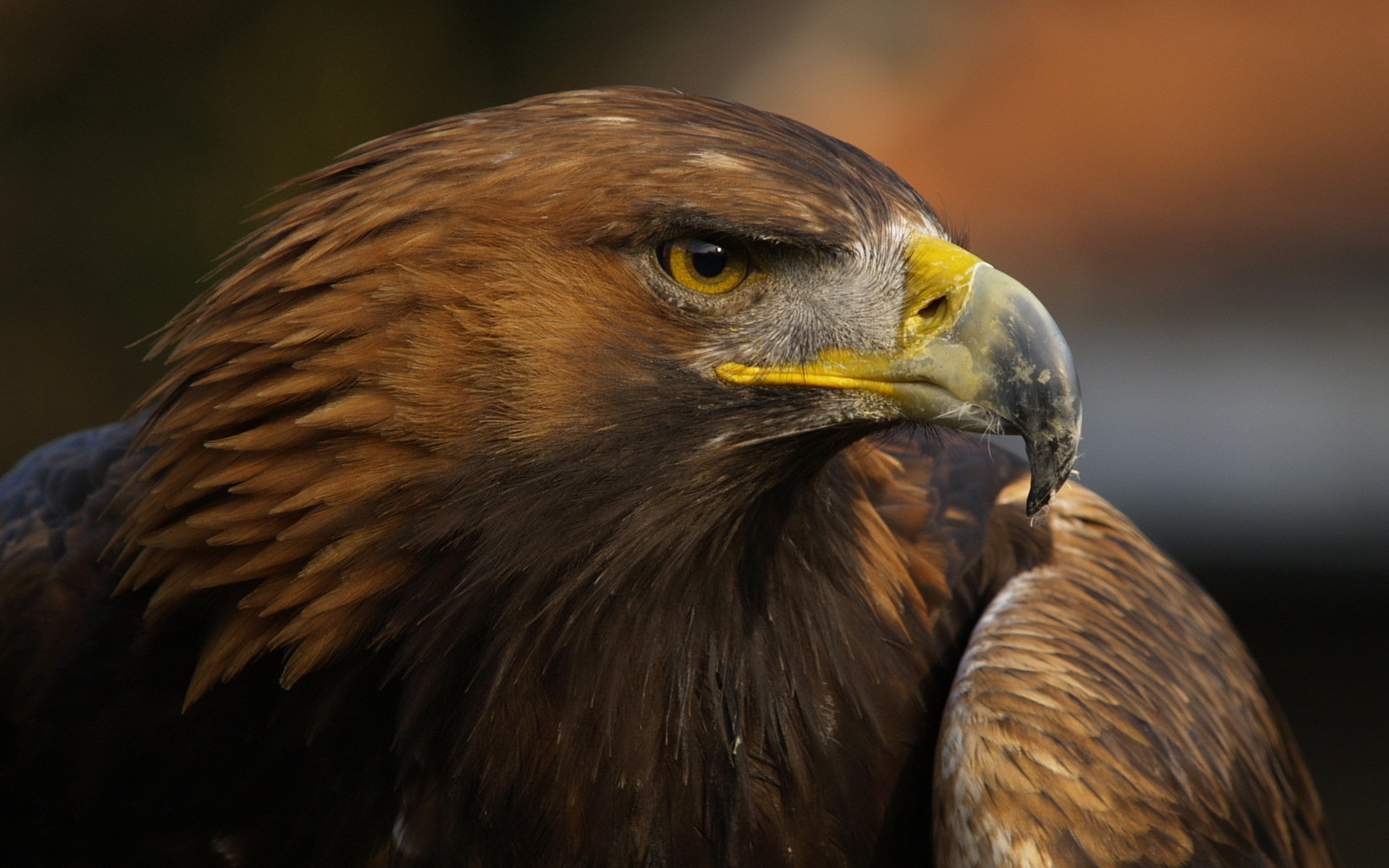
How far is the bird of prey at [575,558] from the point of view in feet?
6.80

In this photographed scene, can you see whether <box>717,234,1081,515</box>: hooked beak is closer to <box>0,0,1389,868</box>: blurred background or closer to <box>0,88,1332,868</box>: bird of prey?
<box>0,88,1332,868</box>: bird of prey

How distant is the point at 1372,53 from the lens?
7477 millimetres

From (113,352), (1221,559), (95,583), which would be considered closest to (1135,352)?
(1221,559)

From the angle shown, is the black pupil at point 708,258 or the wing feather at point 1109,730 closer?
the black pupil at point 708,258

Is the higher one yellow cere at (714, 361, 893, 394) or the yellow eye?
the yellow eye

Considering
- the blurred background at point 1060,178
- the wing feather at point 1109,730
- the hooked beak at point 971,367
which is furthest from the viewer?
the blurred background at point 1060,178

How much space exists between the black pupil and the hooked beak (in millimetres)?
150

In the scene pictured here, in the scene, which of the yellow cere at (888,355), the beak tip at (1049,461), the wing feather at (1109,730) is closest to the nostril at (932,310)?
the yellow cere at (888,355)

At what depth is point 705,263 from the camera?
6.88 feet

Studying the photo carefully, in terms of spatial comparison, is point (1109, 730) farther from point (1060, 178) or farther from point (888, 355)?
point (1060, 178)

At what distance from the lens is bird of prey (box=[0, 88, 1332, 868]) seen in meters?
2.07

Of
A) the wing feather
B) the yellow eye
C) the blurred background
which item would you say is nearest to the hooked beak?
the yellow eye

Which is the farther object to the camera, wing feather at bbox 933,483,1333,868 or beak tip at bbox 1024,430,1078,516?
wing feather at bbox 933,483,1333,868

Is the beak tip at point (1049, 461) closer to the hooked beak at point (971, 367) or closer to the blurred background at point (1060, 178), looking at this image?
the hooked beak at point (971, 367)
